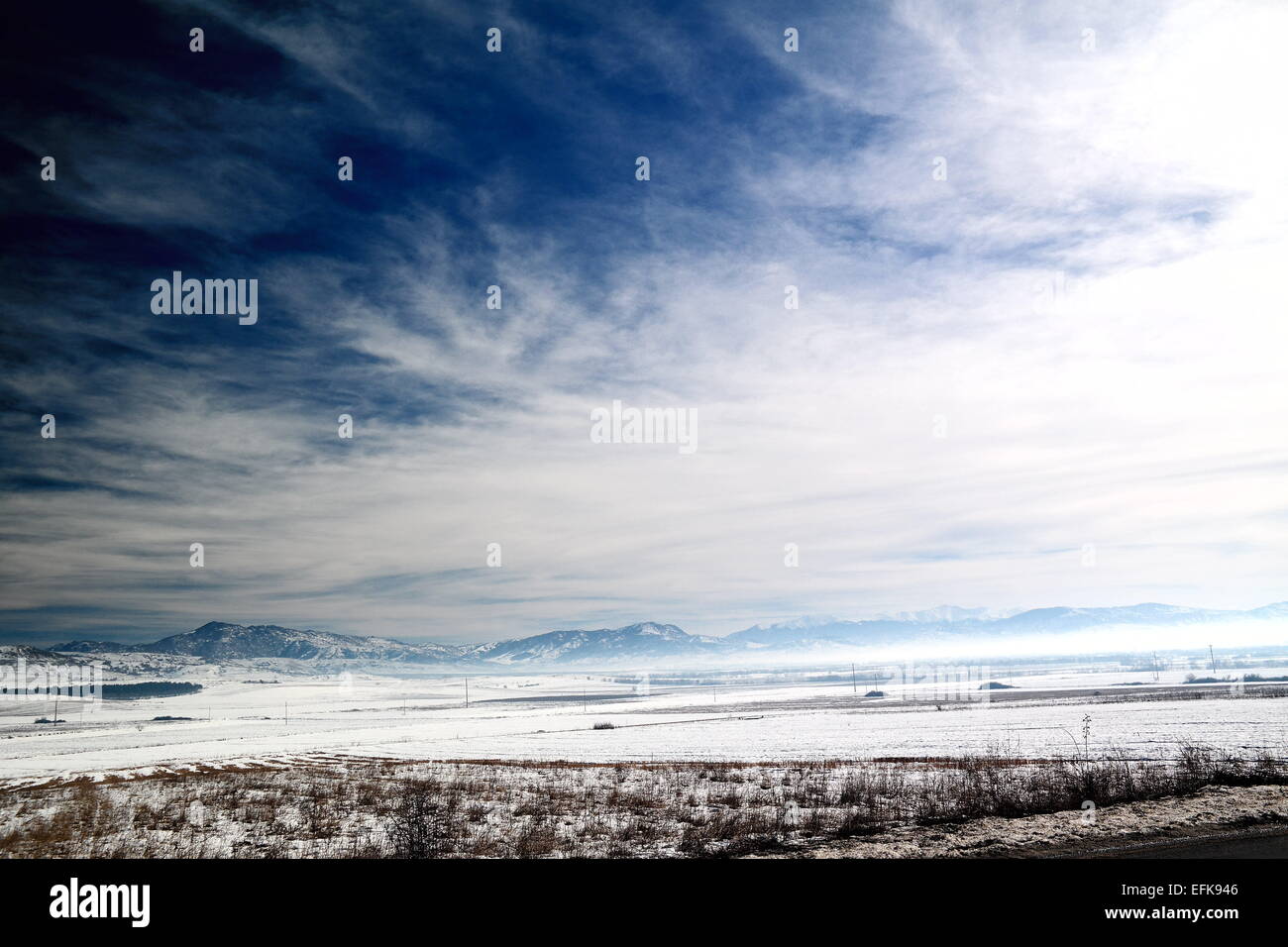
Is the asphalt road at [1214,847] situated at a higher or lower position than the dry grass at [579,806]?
higher

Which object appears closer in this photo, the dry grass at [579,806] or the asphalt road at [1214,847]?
the asphalt road at [1214,847]

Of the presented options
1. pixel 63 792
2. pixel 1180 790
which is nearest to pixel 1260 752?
pixel 1180 790

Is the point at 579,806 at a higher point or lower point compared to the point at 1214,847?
lower

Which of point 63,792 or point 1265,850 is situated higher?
point 1265,850

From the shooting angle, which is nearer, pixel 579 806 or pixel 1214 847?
pixel 1214 847

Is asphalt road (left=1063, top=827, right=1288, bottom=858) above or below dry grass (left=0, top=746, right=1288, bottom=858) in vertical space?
above

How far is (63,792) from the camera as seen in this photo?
119ft

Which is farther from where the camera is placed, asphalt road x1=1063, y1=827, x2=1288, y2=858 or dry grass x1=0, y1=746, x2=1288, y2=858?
dry grass x1=0, y1=746, x2=1288, y2=858
